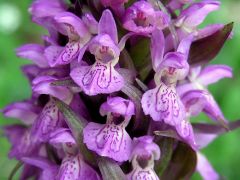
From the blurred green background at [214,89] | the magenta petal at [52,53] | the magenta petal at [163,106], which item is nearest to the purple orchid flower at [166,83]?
the magenta petal at [163,106]

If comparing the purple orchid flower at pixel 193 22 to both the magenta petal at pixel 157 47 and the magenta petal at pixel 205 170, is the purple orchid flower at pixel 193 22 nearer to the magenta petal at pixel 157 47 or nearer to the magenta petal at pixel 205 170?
the magenta petal at pixel 157 47

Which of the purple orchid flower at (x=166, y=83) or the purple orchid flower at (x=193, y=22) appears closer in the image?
the purple orchid flower at (x=166, y=83)

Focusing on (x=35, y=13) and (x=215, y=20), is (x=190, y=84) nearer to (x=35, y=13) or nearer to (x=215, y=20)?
(x=35, y=13)

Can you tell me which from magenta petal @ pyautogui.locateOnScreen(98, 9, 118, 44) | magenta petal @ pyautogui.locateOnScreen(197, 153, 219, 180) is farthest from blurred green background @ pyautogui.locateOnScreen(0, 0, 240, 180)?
magenta petal @ pyautogui.locateOnScreen(98, 9, 118, 44)

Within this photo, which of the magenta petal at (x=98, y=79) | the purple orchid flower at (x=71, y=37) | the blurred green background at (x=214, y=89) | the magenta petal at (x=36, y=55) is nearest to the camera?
the magenta petal at (x=98, y=79)

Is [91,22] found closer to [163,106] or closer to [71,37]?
[71,37]

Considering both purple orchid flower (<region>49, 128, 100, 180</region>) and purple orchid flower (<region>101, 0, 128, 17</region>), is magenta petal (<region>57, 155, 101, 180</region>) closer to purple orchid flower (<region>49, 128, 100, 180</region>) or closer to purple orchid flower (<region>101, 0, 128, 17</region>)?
purple orchid flower (<region>49, 128, 100, 180</region>)

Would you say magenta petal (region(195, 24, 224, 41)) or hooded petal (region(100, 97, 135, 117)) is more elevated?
magenta petal (region(195, 24, 224, 41))

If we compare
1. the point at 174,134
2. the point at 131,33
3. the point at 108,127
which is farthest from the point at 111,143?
the point at 131,33
